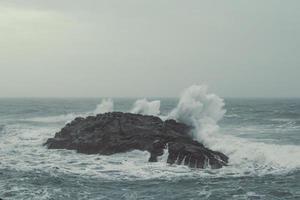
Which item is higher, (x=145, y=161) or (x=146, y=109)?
(x=146, y=109)

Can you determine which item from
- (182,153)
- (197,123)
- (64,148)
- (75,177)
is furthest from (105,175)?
(197,123)

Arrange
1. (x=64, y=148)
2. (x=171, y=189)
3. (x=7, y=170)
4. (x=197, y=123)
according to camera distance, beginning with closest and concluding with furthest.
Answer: (x=171, y=189) < (x=7, y=170) < (x=64, y=148) < (x=197, y=123)

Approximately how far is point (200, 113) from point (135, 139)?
37.4 ft

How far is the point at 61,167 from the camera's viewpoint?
1011 inches

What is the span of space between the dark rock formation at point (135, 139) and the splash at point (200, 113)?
4.91 ft

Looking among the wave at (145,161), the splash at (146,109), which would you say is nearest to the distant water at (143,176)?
the wave at (145,161)

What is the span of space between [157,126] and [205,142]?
12.3 ft

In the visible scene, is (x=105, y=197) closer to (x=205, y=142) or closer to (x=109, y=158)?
(x=109, y=158)

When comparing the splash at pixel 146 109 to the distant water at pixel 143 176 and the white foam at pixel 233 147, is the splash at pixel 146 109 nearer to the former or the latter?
the white foam at pixel 233 147

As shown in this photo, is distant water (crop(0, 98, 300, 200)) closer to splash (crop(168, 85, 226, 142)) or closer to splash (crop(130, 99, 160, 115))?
splash (crop(168, 85, 226, 142))

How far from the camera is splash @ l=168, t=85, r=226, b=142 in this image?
35.8 metres

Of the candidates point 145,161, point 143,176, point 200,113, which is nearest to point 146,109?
point 200,113

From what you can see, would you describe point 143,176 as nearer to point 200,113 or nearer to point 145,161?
point 145,161

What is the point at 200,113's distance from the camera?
1598 inches
